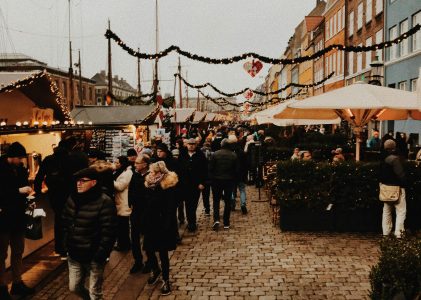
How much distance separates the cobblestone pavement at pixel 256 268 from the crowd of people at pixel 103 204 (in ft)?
1.03

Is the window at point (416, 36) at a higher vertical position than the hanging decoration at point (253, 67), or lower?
higher

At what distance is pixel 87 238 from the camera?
4973mm

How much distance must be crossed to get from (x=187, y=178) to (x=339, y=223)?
322 centimetres

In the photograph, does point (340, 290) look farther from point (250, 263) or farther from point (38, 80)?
point (38, 80)

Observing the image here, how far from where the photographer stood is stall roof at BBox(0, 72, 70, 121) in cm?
1038

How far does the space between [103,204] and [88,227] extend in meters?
0.28

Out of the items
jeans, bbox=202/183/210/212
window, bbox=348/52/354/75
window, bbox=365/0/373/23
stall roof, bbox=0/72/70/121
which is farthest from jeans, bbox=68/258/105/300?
window, bbox=348/52/354/75

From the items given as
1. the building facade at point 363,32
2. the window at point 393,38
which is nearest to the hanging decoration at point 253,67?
the building facade at point 363,32

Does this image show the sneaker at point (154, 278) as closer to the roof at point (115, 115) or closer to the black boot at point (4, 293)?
the black boot at point (4, 293)

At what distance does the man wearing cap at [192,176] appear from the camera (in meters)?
9.91

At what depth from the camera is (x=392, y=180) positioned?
8500mm

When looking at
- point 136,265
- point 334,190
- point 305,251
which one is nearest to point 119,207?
point 136,265

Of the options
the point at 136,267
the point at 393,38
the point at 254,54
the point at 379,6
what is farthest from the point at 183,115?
the point at 136,267

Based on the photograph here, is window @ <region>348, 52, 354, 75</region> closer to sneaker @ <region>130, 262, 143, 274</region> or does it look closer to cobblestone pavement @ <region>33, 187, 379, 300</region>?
cobblestone pavement @ <region>33, 187, 379, 300</region>
